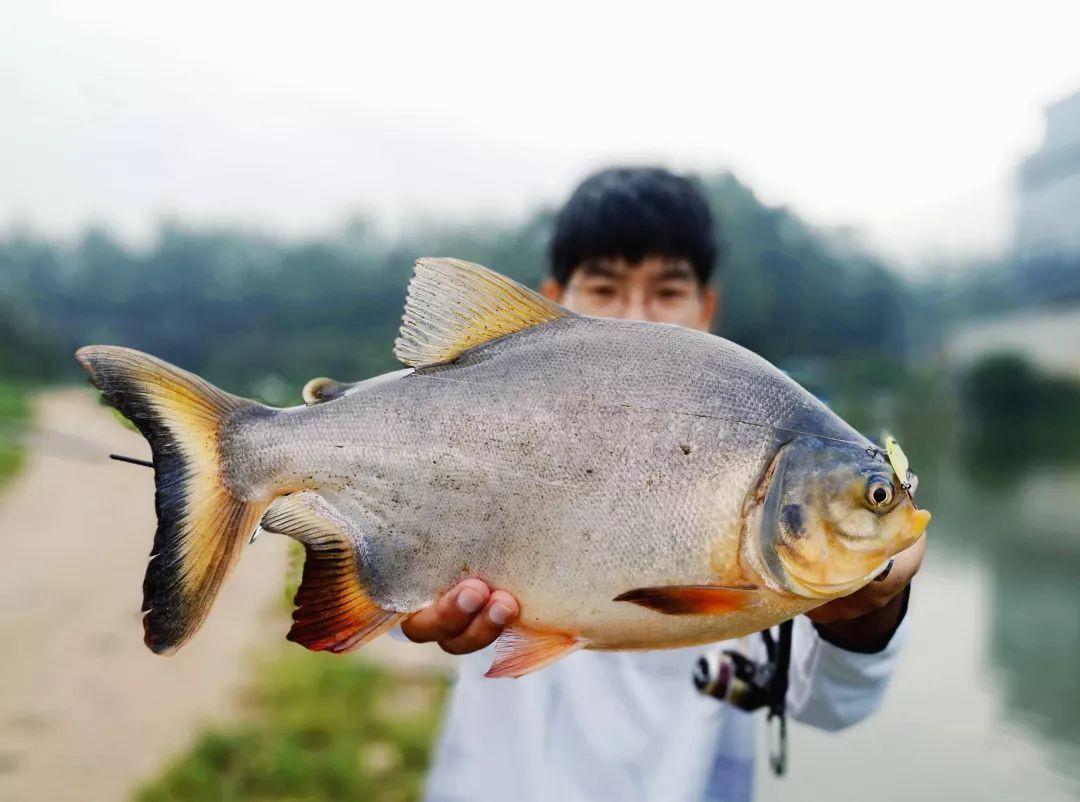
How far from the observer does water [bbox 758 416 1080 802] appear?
20.4ft

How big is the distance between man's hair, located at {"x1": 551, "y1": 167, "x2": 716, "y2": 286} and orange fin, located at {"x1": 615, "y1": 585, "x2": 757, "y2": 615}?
1.25m

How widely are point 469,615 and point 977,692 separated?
25.5 ft

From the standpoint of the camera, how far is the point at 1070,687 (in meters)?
7.80

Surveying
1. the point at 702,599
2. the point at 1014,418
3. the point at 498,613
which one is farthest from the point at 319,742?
the point at 1014,418

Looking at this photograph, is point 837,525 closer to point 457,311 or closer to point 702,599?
point 702,599

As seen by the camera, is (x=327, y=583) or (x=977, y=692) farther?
(x=977, y=692)

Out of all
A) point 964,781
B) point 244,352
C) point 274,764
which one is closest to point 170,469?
point 274,764

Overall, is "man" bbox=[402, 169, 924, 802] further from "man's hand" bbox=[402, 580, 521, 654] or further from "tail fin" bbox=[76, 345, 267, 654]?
"tail fin" bbox=[76, 345, 267, 654]

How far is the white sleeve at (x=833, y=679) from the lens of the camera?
1.64 meters

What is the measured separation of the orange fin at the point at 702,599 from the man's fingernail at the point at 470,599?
0.24 metres

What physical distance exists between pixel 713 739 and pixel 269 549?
12410 millimetres

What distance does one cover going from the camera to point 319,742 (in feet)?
16.5

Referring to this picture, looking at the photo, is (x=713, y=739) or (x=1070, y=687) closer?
(x=713, y=739)

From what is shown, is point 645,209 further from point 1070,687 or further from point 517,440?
point 1070,687
